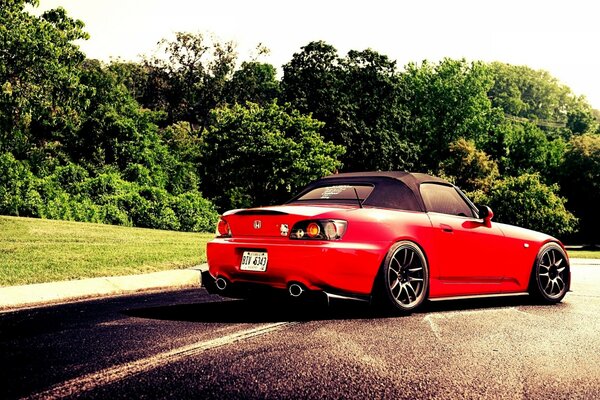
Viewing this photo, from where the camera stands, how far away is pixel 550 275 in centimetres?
823

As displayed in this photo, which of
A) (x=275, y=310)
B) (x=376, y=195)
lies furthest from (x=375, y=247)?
(x=275, y=310)

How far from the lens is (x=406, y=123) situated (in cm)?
5141

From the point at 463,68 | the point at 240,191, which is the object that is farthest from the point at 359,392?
the point at 463,68

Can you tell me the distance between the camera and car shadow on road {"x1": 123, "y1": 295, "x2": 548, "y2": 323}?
6.26 m

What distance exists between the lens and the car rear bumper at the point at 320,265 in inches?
230

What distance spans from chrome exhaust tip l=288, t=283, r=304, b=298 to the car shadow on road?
0.10m

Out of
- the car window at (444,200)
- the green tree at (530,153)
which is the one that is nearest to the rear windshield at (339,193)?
the car window at (444,200)

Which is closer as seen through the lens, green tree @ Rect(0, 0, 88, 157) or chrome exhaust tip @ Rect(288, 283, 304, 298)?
chrome exhaust tip @ Rect(288, 283, 304, 298)

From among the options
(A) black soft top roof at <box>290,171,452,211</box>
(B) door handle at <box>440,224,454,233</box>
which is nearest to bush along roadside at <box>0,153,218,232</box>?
(A) black soft top roof at <box>290,171,452,211</box>

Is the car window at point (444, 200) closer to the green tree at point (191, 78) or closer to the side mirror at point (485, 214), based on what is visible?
the side mirror at point (485, 214)

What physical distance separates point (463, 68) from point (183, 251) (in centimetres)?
5503

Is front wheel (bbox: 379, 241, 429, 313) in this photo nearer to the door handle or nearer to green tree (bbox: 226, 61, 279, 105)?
the door handle

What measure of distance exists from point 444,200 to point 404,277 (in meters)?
1.46

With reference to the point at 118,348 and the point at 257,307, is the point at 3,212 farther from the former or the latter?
the point at 118,348
